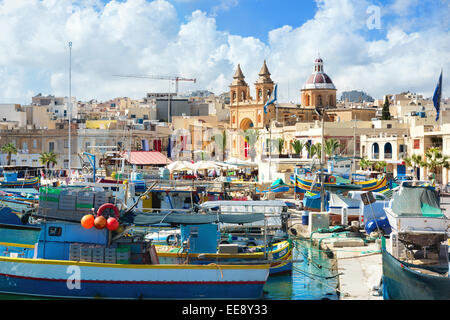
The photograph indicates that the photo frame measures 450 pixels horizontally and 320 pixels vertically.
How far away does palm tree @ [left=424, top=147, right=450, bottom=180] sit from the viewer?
39156 mm

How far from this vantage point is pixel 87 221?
1392 cm

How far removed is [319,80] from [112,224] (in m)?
72.2

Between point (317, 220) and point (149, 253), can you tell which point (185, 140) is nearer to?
point (317, 220)

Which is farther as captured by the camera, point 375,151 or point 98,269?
point 375,151

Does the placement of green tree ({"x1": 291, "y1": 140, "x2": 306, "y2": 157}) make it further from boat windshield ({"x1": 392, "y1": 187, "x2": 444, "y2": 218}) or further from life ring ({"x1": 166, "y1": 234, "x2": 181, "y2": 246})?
boat windshield ({"x1": 392, "y1": 187, "x2": 444, "y2": 218})

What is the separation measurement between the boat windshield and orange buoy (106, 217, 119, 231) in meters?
7.66

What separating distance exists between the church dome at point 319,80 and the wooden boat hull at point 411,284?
71.1 meters

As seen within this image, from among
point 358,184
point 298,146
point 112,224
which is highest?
point 298,146

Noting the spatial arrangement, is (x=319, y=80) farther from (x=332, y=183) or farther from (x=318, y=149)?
(x=332, y=183)

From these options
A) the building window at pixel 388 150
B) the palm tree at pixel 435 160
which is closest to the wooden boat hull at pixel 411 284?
the palm tree at pixel 435 160

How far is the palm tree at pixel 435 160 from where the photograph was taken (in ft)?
128

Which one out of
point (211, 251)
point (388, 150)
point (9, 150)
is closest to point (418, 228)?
point (211, 251)

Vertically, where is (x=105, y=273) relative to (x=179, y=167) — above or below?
below

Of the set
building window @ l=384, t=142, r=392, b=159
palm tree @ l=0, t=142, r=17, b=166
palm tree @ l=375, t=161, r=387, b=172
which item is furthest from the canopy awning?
building window @ l=384, t=142, r=392, b=159
